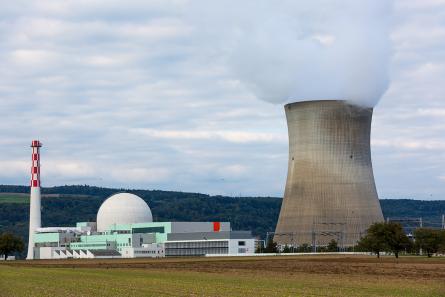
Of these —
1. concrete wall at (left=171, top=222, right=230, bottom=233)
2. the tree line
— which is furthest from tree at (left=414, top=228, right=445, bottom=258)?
concrete wall at (left=171, top=222, right=230, bottom=233)

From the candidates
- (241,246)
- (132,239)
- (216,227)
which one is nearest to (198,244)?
(241,246)

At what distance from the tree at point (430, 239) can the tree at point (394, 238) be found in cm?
164

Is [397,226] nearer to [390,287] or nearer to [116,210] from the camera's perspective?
[390,287]

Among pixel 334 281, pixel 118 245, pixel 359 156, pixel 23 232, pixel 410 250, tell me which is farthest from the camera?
pixel 23 232

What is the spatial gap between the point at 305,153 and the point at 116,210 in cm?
4822

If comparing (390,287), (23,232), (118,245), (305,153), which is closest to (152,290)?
(390,287)

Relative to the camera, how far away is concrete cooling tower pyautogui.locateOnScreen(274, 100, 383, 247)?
69375 millimetres

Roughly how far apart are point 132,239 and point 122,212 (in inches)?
328

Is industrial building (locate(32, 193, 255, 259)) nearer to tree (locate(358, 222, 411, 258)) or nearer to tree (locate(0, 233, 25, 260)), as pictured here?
tree (locate(0, 233, 25, 260))

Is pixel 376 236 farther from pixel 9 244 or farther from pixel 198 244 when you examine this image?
pixel 9 244

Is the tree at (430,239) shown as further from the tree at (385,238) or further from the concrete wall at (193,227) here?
the concrete wall at (193,227)

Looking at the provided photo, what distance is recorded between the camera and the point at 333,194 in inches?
2800

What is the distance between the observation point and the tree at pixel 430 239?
72.3 m

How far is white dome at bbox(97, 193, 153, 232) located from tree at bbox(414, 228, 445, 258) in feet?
159
